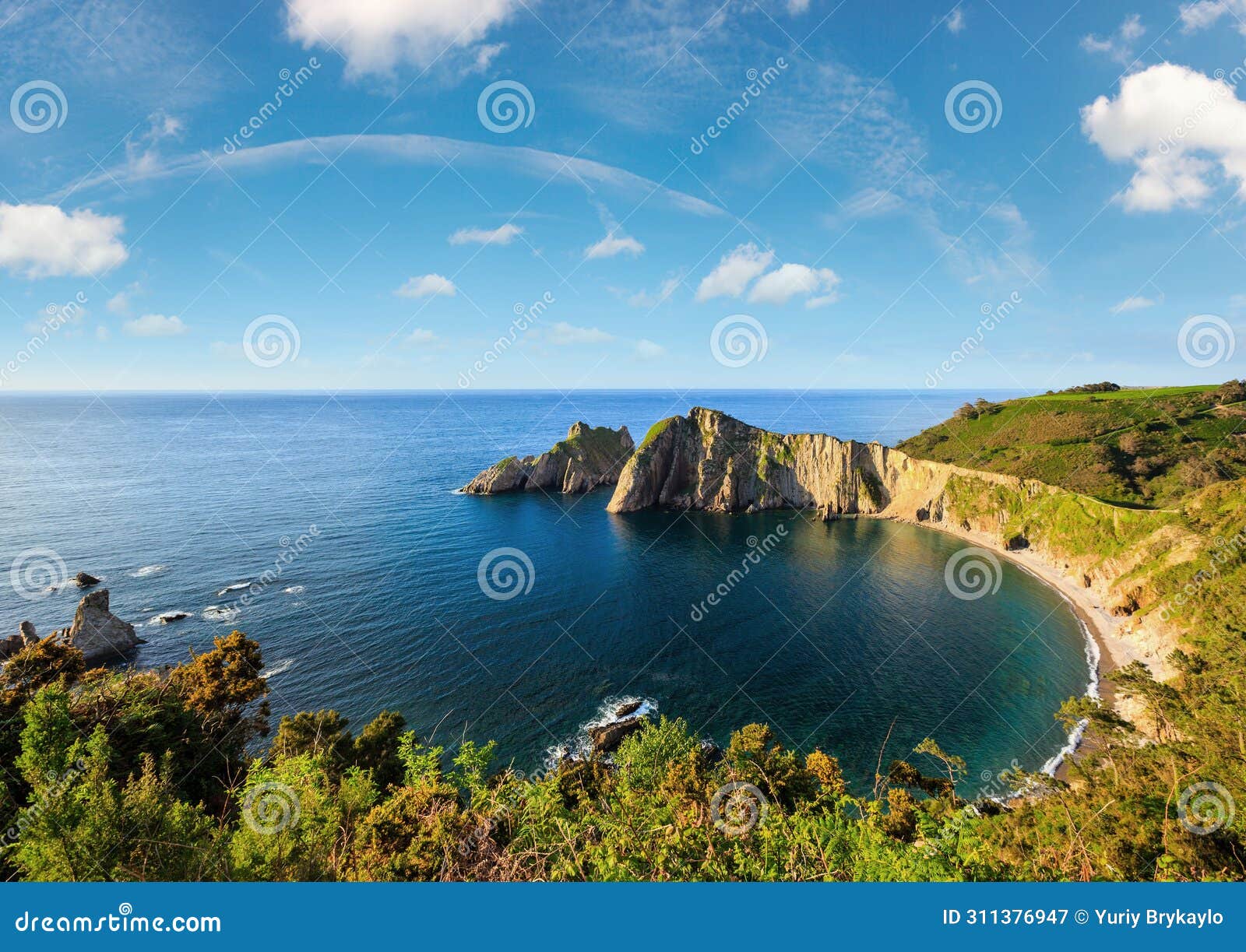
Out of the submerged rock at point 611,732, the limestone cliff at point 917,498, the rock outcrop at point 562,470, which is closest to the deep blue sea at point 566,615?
the submerged rock at point 611,732

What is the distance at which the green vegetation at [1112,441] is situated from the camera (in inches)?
2948

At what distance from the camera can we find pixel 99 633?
1593 inches

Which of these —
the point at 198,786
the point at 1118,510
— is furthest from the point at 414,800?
the point at 1118,510

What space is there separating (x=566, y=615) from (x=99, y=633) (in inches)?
1543

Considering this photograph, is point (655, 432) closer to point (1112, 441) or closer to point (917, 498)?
point (917, 498)

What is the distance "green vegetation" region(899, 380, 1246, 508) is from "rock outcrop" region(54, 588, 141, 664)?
379ft

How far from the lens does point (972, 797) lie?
98.5ft

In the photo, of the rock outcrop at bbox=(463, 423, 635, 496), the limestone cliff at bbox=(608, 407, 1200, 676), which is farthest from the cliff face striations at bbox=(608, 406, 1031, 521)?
the rock outcrop at bbox=(463, 423, 635, 496)

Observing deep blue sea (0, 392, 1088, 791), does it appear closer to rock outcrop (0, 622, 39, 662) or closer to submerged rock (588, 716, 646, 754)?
submerged rock (588, 716, 646, 754)

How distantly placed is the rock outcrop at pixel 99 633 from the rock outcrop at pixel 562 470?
61.0m

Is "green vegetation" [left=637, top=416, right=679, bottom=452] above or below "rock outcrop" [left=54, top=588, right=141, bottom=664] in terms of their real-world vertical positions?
above

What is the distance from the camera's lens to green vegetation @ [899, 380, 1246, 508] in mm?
74875

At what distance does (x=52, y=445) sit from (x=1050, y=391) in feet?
958

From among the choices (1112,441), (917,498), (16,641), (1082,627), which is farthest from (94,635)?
(1112,441)
